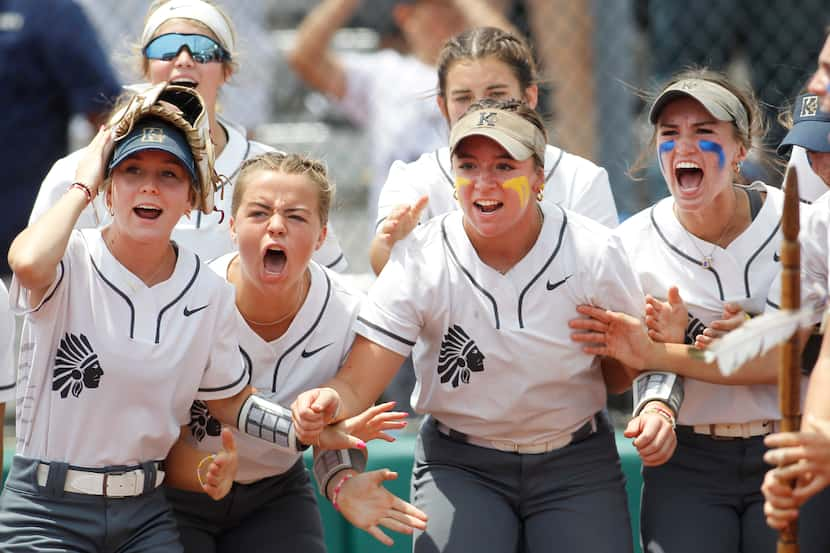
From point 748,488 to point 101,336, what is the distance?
160 centimetres

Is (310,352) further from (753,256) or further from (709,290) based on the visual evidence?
(753,256)

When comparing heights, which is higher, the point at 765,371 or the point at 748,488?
the point at 765,371

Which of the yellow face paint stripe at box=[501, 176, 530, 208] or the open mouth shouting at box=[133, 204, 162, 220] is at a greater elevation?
the yellow face paint stripe at box=[501, 176, 530, 208]

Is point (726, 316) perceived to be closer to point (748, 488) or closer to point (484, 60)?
point (748, 488)

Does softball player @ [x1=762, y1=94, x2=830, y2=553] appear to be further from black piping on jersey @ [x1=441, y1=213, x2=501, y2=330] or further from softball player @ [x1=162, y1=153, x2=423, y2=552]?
softball player @ [x1=162, y1=153, x2=423, y2=552]

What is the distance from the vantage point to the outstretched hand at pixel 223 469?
10.2ft

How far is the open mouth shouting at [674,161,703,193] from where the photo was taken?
3.29 meters

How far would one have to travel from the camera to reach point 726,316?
3.30 metres

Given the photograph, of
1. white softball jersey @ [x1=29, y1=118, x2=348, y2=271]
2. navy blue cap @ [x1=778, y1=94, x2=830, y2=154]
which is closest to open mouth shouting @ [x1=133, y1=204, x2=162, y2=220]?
white softball jersey @ [x1=29, y1=118, x2=348, y2=271]

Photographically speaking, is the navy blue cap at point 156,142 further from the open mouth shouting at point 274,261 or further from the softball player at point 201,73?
the softball player at point 201,73

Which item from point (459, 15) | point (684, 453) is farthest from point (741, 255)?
point (459, 15)

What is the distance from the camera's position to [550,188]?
3.75 m

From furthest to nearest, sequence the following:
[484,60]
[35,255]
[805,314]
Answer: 1. [484,60]
2. [35,255]
3. [805,314]

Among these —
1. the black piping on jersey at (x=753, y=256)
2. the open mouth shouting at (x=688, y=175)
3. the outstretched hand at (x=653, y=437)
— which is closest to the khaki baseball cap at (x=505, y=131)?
the open mouth shouting at (x=688, y=175)
